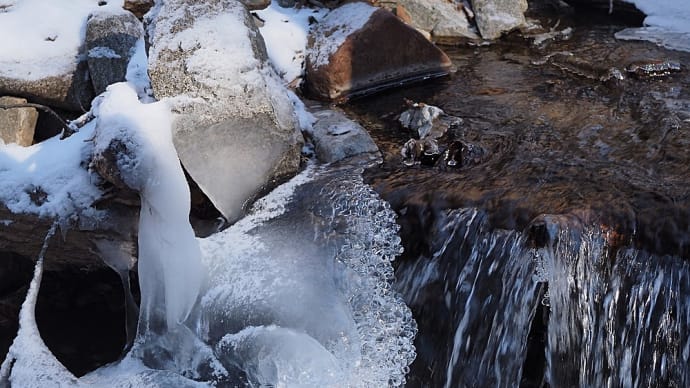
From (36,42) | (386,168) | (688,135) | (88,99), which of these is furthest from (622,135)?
(36,42)

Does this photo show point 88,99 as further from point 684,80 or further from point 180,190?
point 684,80

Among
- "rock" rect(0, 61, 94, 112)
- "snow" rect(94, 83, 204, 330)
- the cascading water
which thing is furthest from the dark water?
"rock" rect(0, 61, 94, 112)

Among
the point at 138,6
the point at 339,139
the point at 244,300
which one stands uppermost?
the point at 138,6

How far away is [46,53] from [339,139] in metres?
1.65

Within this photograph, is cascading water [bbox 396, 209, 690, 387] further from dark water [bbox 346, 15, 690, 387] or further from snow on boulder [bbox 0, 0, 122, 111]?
snow on boulder [bbox 0, 0, 122, 111]

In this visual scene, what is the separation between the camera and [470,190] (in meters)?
2.67

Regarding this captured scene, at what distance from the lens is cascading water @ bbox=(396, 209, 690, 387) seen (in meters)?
2.27

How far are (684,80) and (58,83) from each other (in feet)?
10.7

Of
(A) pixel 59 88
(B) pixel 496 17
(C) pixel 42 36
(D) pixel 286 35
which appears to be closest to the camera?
(A) pixel 59 88

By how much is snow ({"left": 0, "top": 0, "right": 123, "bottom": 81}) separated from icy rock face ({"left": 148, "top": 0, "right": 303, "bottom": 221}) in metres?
0.71

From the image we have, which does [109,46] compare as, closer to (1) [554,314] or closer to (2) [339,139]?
(2) [339,139]

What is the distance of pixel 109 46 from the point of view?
3564 mm

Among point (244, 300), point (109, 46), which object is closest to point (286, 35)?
point (109, 46)

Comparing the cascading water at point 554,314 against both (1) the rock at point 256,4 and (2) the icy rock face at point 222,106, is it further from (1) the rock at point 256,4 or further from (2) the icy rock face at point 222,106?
(1) the rock at point 256,4
